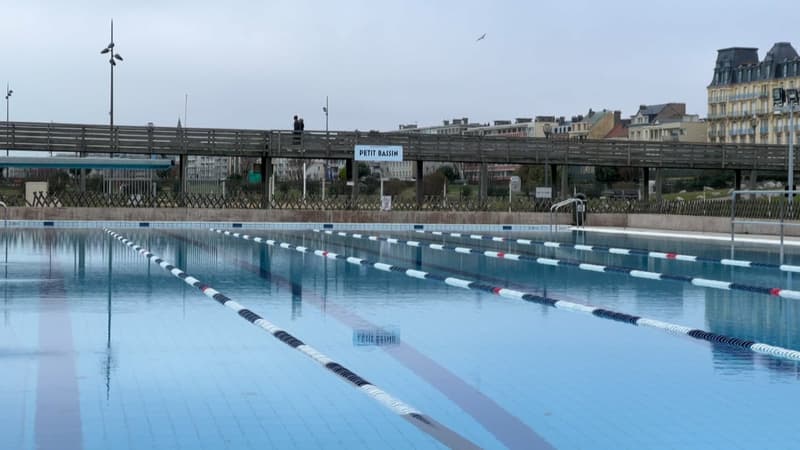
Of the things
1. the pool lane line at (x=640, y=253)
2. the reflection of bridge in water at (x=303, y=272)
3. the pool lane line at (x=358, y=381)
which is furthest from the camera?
the pool lane line at (x=640, y=253)

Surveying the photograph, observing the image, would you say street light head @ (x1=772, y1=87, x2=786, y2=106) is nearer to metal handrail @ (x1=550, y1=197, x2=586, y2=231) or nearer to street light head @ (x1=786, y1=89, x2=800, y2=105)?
street light head @ (x1=786, y1=89, x2=800, y2=105)

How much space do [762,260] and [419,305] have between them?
10.00 meters

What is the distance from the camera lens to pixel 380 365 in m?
8.50

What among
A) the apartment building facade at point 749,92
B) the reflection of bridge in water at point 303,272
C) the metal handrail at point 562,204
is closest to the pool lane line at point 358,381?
the reflection of bridge in water at point 303,272

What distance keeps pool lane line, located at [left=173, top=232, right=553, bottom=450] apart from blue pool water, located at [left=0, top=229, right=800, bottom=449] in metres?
0.02

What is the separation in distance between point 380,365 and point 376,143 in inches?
1292

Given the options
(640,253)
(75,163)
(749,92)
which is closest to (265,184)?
(75,163)

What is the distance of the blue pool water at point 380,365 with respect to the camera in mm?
6297

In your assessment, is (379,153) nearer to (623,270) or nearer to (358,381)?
(623,270)

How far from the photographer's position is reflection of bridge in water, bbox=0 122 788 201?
38.1 metres

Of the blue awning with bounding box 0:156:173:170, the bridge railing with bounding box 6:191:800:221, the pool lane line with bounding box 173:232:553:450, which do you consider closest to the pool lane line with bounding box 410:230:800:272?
the bridge railing with bounding box 6:191:800:221

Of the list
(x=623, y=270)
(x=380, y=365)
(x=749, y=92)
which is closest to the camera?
(x=380, y=365)

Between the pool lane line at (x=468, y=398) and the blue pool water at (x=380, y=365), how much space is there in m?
0.02

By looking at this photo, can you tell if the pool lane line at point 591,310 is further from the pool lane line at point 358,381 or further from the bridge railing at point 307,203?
the bridge railing at point 307,203
